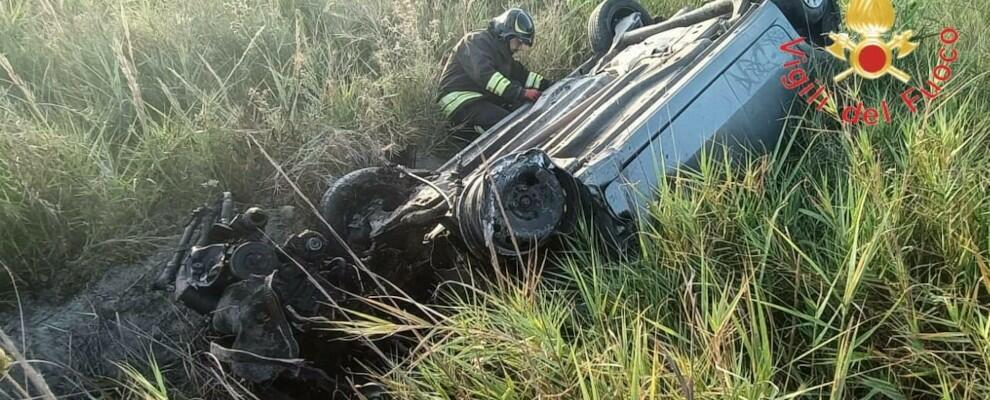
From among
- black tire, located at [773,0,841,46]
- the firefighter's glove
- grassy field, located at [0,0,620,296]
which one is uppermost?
grassy field, located at [0,0,620,296]

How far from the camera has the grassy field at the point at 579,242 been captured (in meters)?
1.81

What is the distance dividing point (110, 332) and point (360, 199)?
117cm

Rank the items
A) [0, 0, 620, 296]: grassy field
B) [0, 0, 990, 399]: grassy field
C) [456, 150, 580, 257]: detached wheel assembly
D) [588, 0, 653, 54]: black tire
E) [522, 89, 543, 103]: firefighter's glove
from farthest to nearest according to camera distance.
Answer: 1. [588, 0, 653, 54]: black tire
2. [522, 89, 543, 103]: firefighter's glove
3. [0, 0, 620, 296]: grassy field
4. [456, 150, 580, 257]: detached wheel assembly
5. [0, 0, 990, 399]: grassy field

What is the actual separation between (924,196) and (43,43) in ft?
15.3

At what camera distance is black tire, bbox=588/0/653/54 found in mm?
4629

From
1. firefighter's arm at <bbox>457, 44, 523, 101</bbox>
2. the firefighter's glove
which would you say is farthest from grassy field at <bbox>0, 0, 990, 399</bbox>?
the firefighter's glove

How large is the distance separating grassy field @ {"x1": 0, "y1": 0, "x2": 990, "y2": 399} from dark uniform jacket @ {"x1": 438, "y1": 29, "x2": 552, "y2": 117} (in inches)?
7.4

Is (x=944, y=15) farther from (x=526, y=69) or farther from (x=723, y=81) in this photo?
(x=526, y=69)

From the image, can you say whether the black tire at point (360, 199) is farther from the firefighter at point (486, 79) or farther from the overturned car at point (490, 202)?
the firefighter at point (486, 79)

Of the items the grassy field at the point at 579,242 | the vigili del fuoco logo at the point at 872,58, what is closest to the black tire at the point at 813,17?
the vigili del fuoco logo at the point at 872,58

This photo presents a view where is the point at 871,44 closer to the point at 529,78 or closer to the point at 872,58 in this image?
the point at 872,58

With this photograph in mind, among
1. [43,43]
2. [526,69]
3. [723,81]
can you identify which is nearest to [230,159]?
[43,43]

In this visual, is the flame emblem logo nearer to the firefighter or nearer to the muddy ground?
the firefighter

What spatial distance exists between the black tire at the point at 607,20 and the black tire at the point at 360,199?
2.05 m
